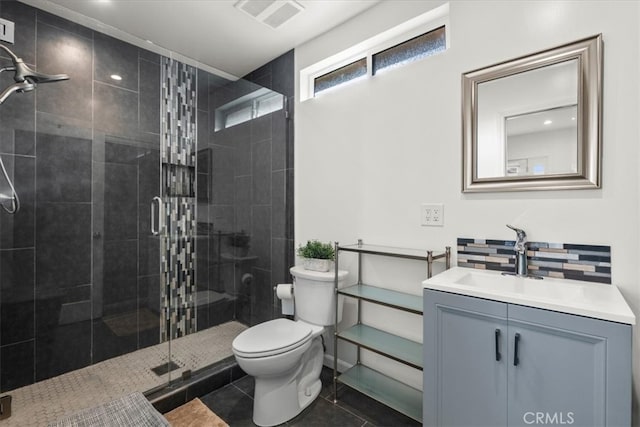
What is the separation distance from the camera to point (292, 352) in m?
1.70

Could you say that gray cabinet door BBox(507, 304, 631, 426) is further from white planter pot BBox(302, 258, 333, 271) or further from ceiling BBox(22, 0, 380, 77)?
ceiling BBox(22, 0, 380, 77)

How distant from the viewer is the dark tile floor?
1722mm

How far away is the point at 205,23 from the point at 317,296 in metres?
2.11

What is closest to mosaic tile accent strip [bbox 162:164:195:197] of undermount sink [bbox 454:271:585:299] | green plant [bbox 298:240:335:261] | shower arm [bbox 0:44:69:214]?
shower arm [bbox 0:44:69:214]

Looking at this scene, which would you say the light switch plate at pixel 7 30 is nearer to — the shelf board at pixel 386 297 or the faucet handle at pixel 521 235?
the shelf board at pixel 386 297

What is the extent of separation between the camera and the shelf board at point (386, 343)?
1671 mm

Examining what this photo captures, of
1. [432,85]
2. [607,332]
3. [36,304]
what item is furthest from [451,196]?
[36,304]

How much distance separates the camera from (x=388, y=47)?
7.06 feet

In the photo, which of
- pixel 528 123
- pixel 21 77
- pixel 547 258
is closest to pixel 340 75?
pixel 528 123

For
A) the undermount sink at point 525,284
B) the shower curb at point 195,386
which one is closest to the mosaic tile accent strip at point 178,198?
the shower curb at point 195,386

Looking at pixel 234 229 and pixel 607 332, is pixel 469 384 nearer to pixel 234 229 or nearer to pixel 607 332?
pixel 607 332

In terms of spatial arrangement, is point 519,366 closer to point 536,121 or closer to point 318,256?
point 536,121

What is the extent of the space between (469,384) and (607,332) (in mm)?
516

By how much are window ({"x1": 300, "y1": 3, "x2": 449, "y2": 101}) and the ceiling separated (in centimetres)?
23
